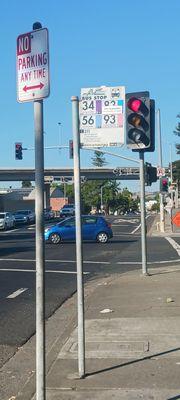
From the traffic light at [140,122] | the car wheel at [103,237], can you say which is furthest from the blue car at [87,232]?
the traffic light at [140,122]

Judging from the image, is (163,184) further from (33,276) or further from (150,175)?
(33,276)

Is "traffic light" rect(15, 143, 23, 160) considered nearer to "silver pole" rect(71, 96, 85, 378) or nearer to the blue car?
the blue car

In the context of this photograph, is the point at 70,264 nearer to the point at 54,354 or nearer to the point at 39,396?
the point at 54,354

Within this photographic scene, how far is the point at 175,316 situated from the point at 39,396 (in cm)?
437

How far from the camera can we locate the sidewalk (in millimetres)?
5289

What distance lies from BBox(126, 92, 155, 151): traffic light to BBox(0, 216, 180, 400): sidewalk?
3.36 m

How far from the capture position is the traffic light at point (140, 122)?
37.5 ft

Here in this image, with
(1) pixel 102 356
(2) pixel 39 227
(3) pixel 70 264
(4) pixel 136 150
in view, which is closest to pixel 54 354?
(1) pixel 102 356

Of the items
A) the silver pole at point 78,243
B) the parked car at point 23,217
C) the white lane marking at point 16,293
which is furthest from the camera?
the parked car at point 23,217

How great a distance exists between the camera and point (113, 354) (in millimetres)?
6480

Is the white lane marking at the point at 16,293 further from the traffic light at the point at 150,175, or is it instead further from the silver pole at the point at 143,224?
the traffic light at the point at 150,175

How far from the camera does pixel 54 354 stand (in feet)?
21.9

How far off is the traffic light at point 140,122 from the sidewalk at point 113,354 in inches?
132

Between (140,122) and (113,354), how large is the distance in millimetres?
6293
